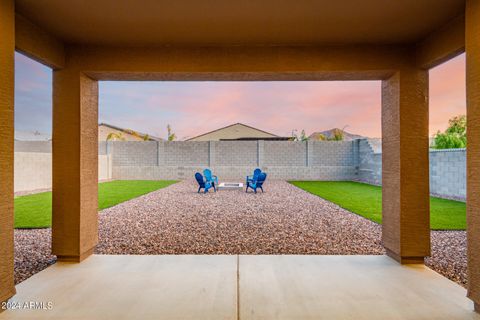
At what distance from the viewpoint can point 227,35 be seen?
3.24 m

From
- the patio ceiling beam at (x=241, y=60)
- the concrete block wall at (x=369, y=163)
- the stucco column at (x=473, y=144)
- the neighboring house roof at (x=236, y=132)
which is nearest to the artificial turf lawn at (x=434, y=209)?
the stucco column at (x=473, y=144)

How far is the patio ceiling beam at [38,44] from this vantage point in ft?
9.39

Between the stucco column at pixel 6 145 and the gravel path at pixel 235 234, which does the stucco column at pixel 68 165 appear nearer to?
the gravel path at pixel 235 234

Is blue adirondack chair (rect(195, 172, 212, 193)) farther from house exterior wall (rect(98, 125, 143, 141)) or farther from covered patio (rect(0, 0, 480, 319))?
house exterior wall (rect(98, 125, 143, 141))

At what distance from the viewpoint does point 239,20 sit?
289cm

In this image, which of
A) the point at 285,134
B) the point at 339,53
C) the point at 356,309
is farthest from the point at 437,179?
the point at 285,134

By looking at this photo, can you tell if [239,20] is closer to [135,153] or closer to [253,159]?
[253,159]

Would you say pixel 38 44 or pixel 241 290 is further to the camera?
pixel 38 44

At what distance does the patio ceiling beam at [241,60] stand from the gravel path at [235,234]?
2.50m

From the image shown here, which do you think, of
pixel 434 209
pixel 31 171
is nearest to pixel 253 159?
pixel 434 209

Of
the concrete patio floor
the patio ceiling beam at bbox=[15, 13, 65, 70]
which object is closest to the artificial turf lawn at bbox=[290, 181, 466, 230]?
the concrete patio floor

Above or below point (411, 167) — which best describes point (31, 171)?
below

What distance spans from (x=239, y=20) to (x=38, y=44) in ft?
7.07

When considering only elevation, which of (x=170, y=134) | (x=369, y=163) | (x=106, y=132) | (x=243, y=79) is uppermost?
(x=106, y=132)
